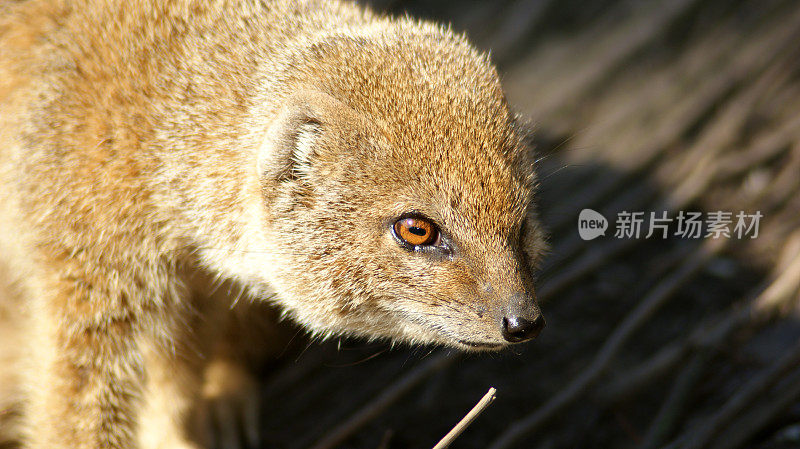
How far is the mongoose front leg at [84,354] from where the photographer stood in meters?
3.18

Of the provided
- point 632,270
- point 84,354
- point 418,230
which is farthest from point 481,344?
point 632,270

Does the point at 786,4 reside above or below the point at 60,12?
above

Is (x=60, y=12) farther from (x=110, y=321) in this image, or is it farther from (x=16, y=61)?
(x=110, y=321)

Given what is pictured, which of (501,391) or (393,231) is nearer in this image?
(393,231)

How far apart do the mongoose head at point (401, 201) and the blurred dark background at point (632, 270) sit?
1.57 feet

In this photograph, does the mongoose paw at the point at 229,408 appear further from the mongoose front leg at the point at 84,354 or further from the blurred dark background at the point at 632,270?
the mongoose front leg at the point at 84,354

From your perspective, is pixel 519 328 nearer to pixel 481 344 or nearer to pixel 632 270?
pixel 481 344

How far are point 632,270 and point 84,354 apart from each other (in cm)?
312

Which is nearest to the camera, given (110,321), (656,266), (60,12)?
(110,321)

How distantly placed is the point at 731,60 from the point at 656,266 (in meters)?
1.77

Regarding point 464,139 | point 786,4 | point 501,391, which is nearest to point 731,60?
point 786,4

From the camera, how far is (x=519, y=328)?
2830mm

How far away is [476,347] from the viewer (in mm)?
3004

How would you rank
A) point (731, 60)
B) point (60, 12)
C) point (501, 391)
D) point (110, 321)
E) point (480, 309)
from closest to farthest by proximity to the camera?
point (480, 309), point (110, 321), point (60, 12), point (501, 391), point (731, 60)
